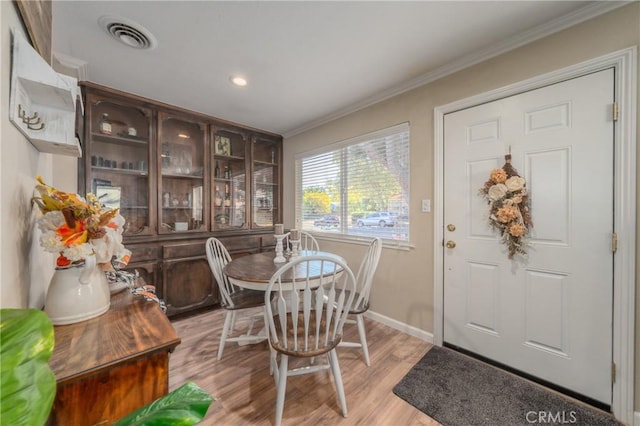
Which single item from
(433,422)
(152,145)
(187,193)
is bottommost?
(433,422)

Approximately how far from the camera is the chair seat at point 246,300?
1951 mm

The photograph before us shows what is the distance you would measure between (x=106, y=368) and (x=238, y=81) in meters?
2.26

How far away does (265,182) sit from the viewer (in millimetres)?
3758

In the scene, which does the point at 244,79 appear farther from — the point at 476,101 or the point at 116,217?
the point at 476,101

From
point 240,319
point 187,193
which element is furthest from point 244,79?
point 240,319

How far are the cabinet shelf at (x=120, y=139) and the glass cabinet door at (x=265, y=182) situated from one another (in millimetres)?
1323

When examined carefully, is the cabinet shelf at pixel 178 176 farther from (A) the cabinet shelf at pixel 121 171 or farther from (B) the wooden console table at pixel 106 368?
(B) the wooden console table at pixel 106 368

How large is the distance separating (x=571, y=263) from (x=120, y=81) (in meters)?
3.84

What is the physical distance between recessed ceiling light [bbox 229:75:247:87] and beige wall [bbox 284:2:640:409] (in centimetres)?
121

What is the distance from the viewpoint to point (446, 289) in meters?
2.12

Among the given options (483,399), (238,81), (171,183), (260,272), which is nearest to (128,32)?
(238,81)

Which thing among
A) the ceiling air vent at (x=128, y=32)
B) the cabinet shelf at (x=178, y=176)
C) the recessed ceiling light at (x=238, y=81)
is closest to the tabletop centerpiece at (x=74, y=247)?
the ceiling air vent at (x=128, y=32)

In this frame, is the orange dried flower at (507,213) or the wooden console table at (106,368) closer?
the wooden console table at (106,368)

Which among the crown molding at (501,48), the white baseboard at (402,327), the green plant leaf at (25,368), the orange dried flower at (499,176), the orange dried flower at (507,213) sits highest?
the crown molding at (501,48)
